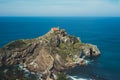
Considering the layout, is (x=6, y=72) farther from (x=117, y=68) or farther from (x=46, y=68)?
(x=117, y=68)

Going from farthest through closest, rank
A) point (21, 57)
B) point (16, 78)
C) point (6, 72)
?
point (21, 57) → point (6, 72) → point (16, 78)

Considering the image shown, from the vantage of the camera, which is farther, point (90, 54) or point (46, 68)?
point (90, 54)

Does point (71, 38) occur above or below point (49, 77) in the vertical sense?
above

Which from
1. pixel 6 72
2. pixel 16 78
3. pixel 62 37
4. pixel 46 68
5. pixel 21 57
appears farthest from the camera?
pixel 62 37

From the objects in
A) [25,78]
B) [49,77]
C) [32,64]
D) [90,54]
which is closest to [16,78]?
[25,78]

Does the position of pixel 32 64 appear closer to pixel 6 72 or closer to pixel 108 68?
pixel 6 72

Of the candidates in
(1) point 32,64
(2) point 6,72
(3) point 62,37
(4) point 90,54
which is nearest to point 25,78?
(2) point 6,72
